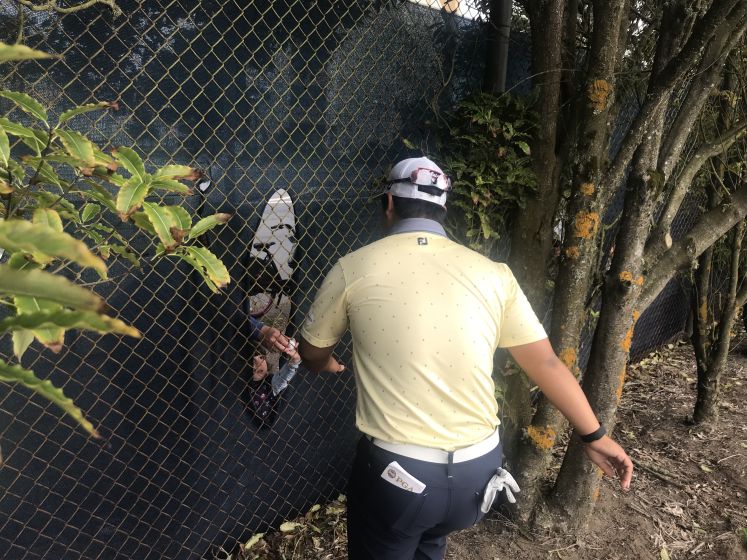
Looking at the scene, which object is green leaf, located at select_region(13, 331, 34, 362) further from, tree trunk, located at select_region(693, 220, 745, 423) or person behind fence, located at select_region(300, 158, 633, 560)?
tree trunk, located at select_region(693, 220, 745, 423)

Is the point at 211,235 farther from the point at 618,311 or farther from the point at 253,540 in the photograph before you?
the point at 618,311

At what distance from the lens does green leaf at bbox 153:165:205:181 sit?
1.31 m

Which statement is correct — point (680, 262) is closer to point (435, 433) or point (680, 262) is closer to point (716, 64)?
point (716, 64)

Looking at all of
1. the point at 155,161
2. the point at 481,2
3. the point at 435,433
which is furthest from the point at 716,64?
the point at 155,161

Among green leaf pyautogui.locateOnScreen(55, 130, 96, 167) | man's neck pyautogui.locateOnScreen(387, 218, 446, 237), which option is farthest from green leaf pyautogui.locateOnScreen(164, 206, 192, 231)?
man's neck pyautogui.locateOnScreen(387, 218, 446, 237)

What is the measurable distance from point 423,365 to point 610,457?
79 centimetres

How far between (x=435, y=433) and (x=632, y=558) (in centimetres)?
189

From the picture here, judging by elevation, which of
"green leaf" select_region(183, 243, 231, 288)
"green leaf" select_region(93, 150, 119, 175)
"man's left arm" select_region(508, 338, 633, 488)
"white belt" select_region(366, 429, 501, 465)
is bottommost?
"white belt" select_region(366, 429, 501, 465)

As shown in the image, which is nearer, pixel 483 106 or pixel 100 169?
pixel 100 169

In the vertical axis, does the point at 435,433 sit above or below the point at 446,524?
above

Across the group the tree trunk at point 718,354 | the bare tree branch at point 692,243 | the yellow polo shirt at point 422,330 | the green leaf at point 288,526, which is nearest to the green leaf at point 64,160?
the yellow polo shirt at point 422,330

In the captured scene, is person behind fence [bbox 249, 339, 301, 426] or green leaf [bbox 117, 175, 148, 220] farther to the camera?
person behind fence [bbox 249, 339, 301, 426]

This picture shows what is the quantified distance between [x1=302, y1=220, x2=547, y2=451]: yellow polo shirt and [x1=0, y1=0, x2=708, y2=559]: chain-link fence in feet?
3.27

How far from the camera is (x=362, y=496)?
5.40 feet
